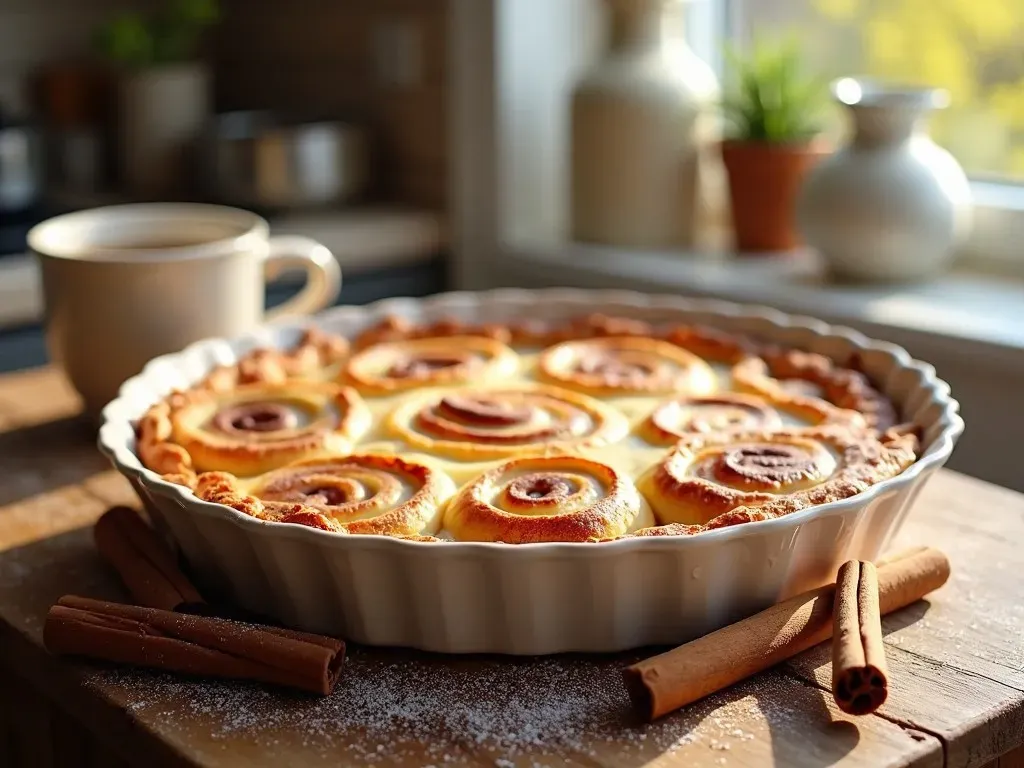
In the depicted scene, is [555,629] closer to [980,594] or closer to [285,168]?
[980,594]

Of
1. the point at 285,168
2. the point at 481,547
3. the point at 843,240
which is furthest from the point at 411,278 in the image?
the point at 481,547

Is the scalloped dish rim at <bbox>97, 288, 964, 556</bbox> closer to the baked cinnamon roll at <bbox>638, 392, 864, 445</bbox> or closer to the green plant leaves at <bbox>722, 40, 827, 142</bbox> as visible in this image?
the baked cinnamon roll at <bbox>638, 392, 864, 445</bbox>

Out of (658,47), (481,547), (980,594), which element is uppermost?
(658,47)

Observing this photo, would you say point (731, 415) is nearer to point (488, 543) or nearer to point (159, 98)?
point (488, 543)

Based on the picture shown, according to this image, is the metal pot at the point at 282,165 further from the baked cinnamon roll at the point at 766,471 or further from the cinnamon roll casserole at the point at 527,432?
the baked cinnamon roll at the point at 766,471

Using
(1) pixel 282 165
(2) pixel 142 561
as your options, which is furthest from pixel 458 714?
(1) pixel 282 165

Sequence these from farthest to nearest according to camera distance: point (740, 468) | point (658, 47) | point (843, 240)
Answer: point (658, 47) < point (843, 240) < point (740, 468)

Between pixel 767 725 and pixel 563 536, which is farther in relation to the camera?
pixel 563 536
